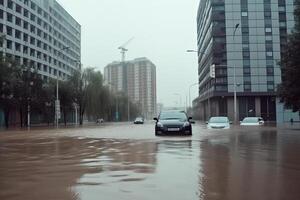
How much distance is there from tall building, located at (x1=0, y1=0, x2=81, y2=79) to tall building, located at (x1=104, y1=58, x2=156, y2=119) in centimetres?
2888

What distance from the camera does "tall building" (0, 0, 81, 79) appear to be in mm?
86806

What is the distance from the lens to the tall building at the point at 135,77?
544ft

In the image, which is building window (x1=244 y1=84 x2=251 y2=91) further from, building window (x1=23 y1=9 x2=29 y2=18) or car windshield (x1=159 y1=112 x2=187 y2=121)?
car windshield (x1=159 y1=112 x2=187 y2=121)

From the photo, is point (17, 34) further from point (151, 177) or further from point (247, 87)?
point (151, 177)

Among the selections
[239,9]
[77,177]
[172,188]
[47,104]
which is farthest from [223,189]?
[239,9]

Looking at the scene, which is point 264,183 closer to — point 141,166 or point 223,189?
point 223,189

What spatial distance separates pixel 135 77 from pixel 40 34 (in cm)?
6837

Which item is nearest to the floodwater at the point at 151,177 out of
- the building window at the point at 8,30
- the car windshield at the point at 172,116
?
the car windshield at the point at 172,116

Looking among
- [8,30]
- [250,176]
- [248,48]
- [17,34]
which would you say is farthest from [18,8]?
[250,176]

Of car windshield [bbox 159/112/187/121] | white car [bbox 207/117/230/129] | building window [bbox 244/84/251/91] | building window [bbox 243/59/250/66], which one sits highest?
building window [bbox 243/59/250/66]

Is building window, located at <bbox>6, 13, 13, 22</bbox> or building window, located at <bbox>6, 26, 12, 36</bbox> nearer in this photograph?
building window, located at <bbox>6, 26, 12, 36</bbox>

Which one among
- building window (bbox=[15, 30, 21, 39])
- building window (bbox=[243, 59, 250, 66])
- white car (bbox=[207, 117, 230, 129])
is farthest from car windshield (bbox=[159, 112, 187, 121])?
building window (bbox=[15, 30, 21, 39])

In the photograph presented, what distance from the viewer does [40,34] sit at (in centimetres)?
10388

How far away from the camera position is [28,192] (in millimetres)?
7375
